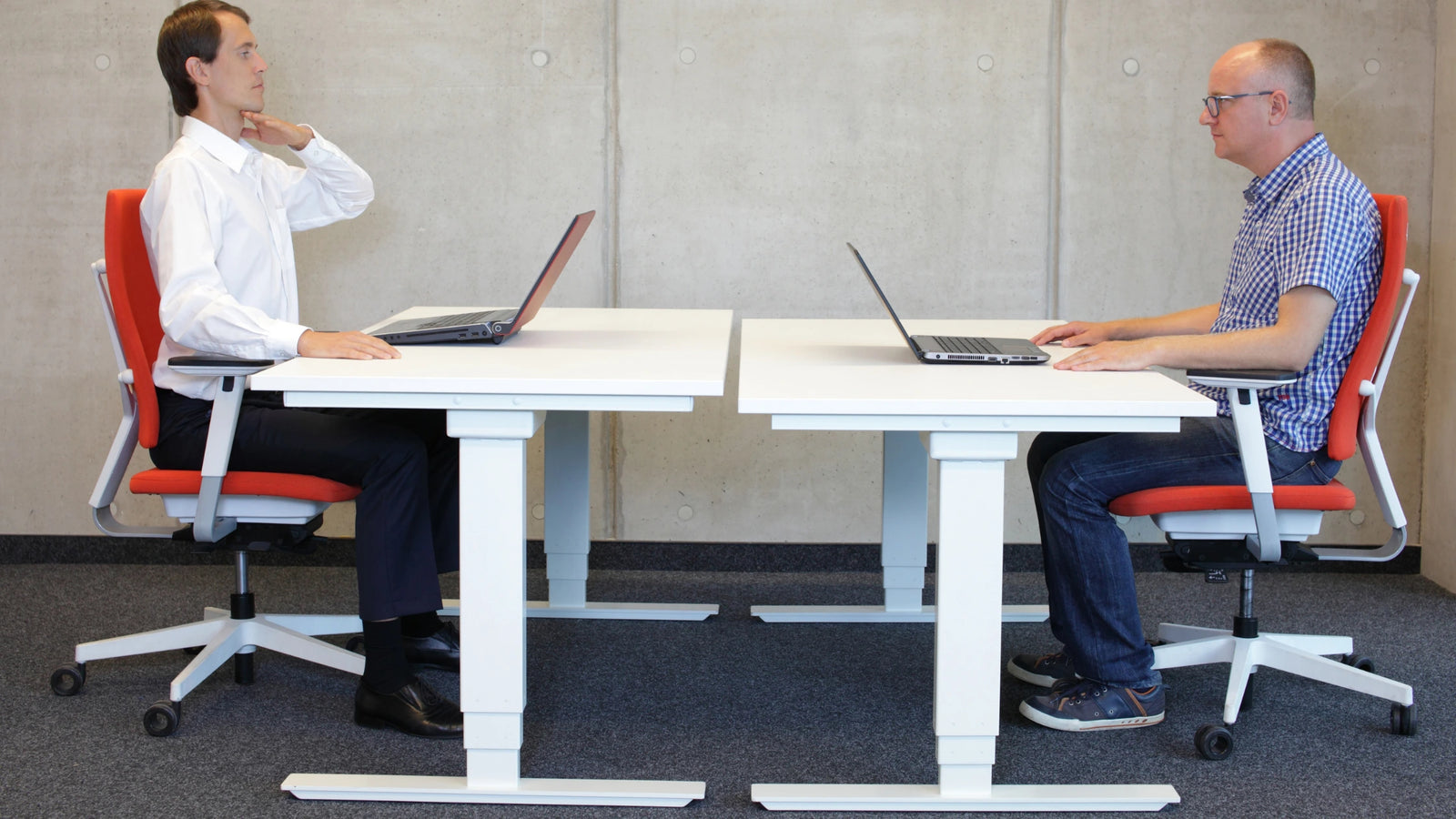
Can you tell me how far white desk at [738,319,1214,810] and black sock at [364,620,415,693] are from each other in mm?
797

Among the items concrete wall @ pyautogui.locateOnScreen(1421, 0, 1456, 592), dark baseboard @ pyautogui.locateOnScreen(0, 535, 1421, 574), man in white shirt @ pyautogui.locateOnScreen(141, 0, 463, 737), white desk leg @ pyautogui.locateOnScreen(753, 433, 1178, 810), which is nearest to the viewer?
white desk leg @ pyautogui.locateOnScreen(753, 433, 1178, 810)

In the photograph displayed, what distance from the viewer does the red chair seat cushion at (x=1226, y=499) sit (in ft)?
8.05

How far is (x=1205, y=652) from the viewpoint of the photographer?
107 inches

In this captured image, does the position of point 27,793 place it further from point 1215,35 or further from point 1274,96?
point 1215,35

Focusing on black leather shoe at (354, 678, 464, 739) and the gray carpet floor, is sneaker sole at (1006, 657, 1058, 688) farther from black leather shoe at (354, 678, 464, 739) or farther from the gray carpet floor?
black leather shoe at (354, 678, 464, 739)

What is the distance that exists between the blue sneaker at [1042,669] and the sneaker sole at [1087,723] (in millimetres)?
247

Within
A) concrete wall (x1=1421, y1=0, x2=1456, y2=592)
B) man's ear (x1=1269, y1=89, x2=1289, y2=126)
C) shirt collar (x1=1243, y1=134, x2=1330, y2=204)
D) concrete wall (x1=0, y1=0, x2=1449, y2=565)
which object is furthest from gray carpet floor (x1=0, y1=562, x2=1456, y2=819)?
man's ear (x1=1269, y1=89, x2=1289, y2=126)

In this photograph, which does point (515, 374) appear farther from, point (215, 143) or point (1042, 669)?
point (1042, 669)

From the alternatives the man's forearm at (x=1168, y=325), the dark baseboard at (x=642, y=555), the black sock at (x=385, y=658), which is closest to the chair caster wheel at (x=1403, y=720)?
the man's forearm at (x=1168, y=325)

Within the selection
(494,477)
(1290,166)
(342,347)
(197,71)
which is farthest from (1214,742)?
(197,71)

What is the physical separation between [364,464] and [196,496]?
1.29 ft

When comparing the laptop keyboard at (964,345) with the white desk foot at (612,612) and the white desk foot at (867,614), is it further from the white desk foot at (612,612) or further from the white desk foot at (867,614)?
the white desk foot at (612,612)

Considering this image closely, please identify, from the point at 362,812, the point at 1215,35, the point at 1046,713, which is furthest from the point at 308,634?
the point at 1215,35

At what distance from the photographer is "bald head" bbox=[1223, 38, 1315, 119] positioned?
8.50 feet
